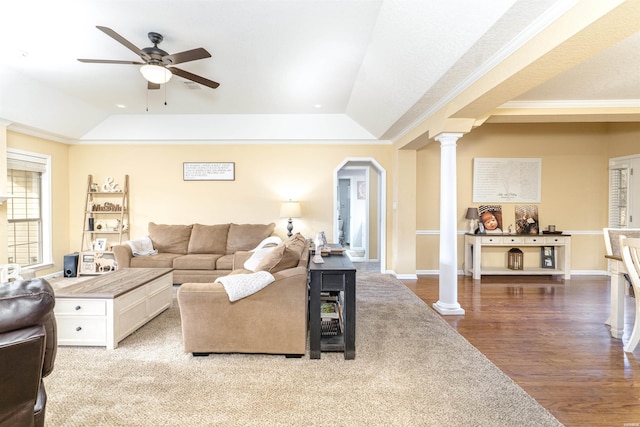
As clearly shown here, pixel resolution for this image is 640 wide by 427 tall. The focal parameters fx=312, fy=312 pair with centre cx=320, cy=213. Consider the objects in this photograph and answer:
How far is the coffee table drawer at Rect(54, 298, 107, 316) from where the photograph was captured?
2701 millimetres

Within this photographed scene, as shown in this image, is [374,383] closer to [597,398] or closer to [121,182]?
[597,398]

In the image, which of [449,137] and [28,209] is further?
[28,209]

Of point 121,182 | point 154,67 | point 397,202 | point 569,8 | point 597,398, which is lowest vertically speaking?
point 597,398

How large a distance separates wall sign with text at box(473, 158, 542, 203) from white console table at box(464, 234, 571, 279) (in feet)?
2.47

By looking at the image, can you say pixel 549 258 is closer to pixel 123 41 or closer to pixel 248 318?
pixel 248 318

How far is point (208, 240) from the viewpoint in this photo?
532 centimetres

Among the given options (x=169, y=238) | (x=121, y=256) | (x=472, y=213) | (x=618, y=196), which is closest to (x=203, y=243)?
(x=169, y=238)

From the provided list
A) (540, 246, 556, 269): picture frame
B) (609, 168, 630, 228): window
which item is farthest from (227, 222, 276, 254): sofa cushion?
(609, 168, 630, 228): window

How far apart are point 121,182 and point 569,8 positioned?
6516 mm

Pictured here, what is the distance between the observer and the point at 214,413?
1871mm

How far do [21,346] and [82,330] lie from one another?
6.95ft

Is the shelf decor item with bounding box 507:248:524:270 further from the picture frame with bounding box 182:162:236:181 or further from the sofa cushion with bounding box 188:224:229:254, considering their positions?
the picture frame with bounding box 182:162:236:181

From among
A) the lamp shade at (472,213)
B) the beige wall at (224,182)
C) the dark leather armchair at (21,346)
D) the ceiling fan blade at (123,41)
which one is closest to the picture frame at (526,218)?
the lamp shade at (472,213)

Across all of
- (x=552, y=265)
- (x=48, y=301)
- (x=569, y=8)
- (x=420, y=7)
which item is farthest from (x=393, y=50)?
(x=552, y=265)
